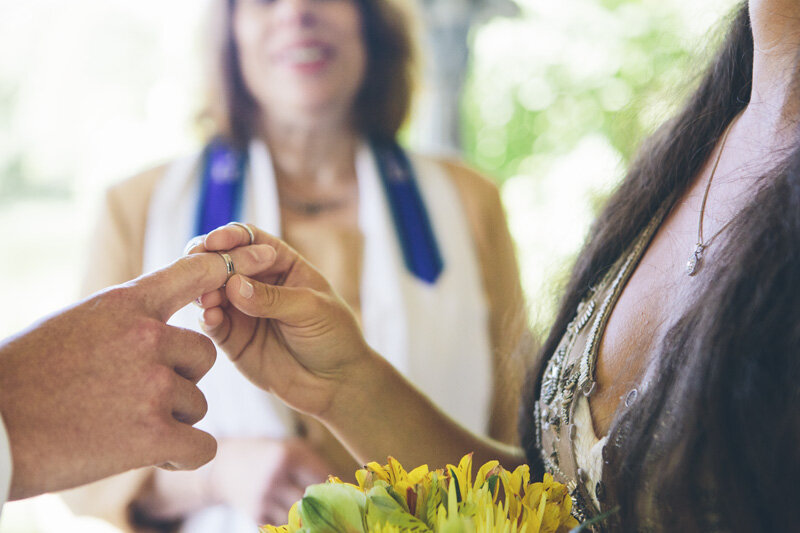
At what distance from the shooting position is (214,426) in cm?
155

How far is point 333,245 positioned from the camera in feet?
5.82

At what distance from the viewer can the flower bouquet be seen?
549mm

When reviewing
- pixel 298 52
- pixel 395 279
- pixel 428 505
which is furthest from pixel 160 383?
pixel 298 52

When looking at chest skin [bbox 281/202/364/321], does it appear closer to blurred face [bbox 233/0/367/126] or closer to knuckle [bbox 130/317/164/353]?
blurred face [bbox 233/0/367/126]

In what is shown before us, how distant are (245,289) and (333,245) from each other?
971mm

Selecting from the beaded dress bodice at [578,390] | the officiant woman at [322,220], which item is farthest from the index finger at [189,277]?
the officiant woman at [322,220]

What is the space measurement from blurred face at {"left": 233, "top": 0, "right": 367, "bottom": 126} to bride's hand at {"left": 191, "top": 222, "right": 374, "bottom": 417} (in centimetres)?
89

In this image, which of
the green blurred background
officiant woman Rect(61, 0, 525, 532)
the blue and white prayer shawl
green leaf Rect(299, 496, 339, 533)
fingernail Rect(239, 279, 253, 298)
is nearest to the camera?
green leaf Rect(299, 496, 339, 533)

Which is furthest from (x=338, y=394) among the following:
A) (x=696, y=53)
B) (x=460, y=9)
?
(x=460, y=9)

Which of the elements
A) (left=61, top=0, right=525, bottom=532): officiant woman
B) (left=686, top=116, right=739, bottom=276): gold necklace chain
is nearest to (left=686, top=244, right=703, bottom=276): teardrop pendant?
(left=686, top=116, right=739, bottom=276): gold necklace chain

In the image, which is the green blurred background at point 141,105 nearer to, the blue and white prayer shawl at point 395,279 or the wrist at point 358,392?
the blue and white prayer shawl at point 395,279

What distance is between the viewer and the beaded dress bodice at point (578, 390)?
76cm

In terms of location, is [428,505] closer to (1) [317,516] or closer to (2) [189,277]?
(1) [317,516]

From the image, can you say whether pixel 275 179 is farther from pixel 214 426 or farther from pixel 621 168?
pixel 621 168
